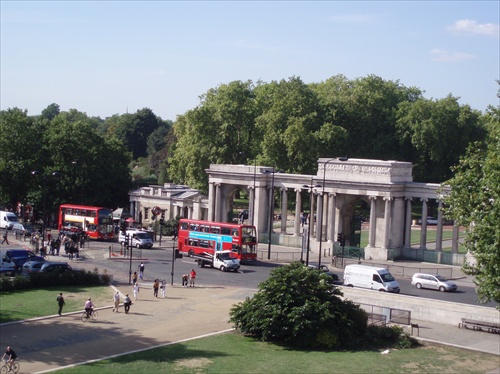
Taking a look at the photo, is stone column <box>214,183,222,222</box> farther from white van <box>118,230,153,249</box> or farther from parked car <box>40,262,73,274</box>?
parked car <box>40,262,73,274</box>

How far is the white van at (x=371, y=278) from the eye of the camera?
50.1m

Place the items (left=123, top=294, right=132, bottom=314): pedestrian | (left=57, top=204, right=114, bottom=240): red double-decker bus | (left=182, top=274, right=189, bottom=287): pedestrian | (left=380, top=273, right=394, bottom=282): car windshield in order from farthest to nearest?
(left=57, top=204, right=114, bottom=240): red double-decker bus → (left=182, top=274, right=189, bottom=287): pedestrian → (left=380, top=273, right=394, bottom=282): car windshield → (left=123, top=294, right=132, bottom=314): pedestrian

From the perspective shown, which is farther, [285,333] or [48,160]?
[48,160]

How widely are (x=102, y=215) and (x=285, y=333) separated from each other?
136 feet

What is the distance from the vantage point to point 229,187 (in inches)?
3086

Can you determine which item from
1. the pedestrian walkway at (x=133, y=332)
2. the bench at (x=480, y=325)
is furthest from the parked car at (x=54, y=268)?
the bench at (x=480, y=325)

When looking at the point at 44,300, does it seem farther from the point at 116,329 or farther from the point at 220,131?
the point at 220,131

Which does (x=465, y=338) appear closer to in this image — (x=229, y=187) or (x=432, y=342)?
(x=432, y=342)

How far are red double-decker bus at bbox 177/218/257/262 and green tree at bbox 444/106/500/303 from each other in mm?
26697

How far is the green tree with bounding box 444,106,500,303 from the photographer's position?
33312 mm

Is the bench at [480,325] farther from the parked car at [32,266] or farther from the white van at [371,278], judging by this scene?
the parked car at [32,266]

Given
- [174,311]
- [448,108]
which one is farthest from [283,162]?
[174,311]

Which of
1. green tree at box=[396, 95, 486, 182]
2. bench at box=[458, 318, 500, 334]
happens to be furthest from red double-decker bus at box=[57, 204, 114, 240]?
bench at box=[458, 318, 500, 334]

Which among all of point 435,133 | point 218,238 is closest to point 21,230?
point 218,238
